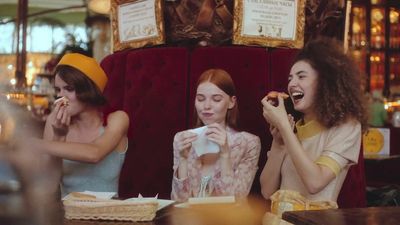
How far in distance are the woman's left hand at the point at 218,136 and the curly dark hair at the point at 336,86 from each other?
40cm

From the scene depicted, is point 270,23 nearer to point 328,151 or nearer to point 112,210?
point 328,151

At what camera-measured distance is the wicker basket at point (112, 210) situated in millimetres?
1603

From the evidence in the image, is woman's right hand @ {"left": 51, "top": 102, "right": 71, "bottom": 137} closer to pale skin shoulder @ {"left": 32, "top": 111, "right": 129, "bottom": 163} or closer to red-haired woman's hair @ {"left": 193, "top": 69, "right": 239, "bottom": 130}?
pale skin shoulder @ {"left": 32, "top": 111, "right": 129, "bottom": 163}

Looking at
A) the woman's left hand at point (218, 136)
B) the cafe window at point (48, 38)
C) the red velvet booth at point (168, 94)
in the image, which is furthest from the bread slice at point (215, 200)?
the cafe window at point (48, 38)

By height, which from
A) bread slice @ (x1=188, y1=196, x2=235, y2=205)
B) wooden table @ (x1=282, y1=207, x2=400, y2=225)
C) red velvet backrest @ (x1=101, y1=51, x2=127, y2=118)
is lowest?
bread slice @ (x1=188, y1=196, x2=235, y2=205)

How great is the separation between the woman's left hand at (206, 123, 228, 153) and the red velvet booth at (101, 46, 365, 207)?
3.02 feet

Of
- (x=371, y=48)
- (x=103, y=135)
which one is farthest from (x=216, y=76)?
(x=371, y=48)

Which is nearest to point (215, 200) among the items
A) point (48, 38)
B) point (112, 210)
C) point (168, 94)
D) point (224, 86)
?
point (112, 210)

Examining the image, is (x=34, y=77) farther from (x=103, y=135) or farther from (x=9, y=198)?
(x=9, y=198)

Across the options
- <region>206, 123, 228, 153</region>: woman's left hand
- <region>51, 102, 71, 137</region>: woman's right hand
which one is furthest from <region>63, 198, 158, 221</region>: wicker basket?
<region>51, 102, 71, 137</region>: woman's right hand

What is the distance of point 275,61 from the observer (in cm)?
318

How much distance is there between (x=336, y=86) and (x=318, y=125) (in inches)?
7.0

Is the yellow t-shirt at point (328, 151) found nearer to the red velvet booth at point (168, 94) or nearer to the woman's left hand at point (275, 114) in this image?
the woman's left hand at point (275, 114)

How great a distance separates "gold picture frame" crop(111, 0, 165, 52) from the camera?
3363 millimetres
